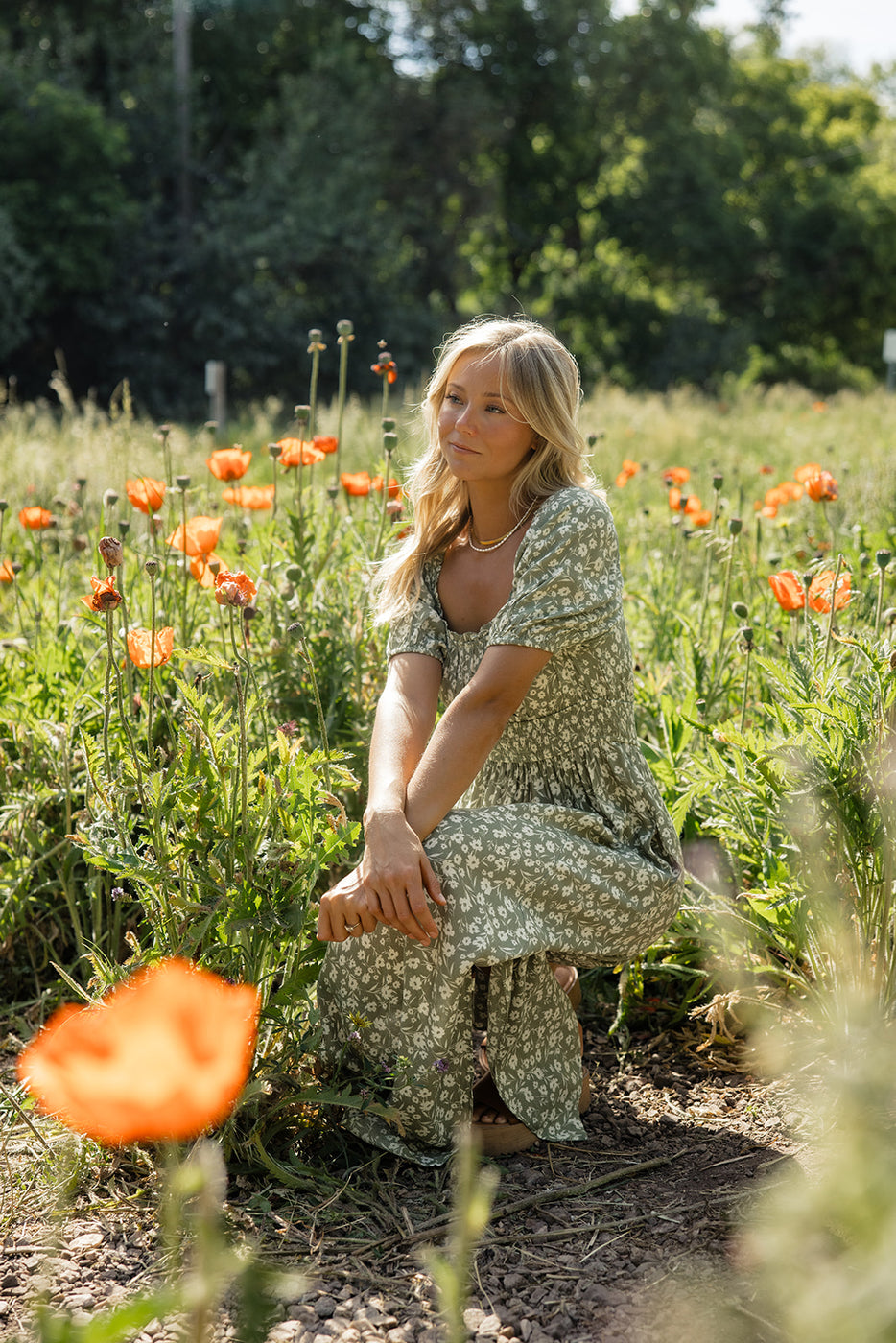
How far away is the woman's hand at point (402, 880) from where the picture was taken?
5.48 feet

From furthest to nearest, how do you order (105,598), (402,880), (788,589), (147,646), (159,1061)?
(788,589) → (147,646) → (402,880) → (105,598) → (159,1061)

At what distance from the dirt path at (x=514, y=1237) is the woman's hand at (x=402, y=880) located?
38 centimetres

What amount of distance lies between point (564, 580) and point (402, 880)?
0.54m

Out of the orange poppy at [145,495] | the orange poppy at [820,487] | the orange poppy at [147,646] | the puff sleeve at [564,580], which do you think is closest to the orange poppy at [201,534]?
the orange poppy at [145,495]

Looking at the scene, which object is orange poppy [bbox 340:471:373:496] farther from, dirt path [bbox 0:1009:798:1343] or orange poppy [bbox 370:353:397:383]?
dirt path [bbox 0:1009:798:1343]

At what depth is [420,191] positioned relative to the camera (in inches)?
744

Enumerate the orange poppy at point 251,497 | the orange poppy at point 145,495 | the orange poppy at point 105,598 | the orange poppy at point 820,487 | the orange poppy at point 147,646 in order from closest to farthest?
1. the orange poppy at point 105,598
2. the orange poppy at point 147,646
3. the orange poppy at point 145,495
4. the orange poppy at point 251,497
5. the orange poppy at point 820,487

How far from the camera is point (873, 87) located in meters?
34.1

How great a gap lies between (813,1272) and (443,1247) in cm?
101

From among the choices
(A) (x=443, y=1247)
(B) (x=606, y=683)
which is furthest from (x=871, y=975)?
(A) (x=443, y=1247)

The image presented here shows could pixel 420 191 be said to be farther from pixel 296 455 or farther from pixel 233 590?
pixel 233 590

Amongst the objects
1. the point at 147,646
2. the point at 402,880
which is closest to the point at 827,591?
the point at 402,880

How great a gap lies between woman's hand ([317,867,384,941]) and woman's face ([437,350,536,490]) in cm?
72

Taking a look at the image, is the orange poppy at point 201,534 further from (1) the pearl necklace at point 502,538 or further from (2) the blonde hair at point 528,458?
(1) the pearl necklace at point 502,538
